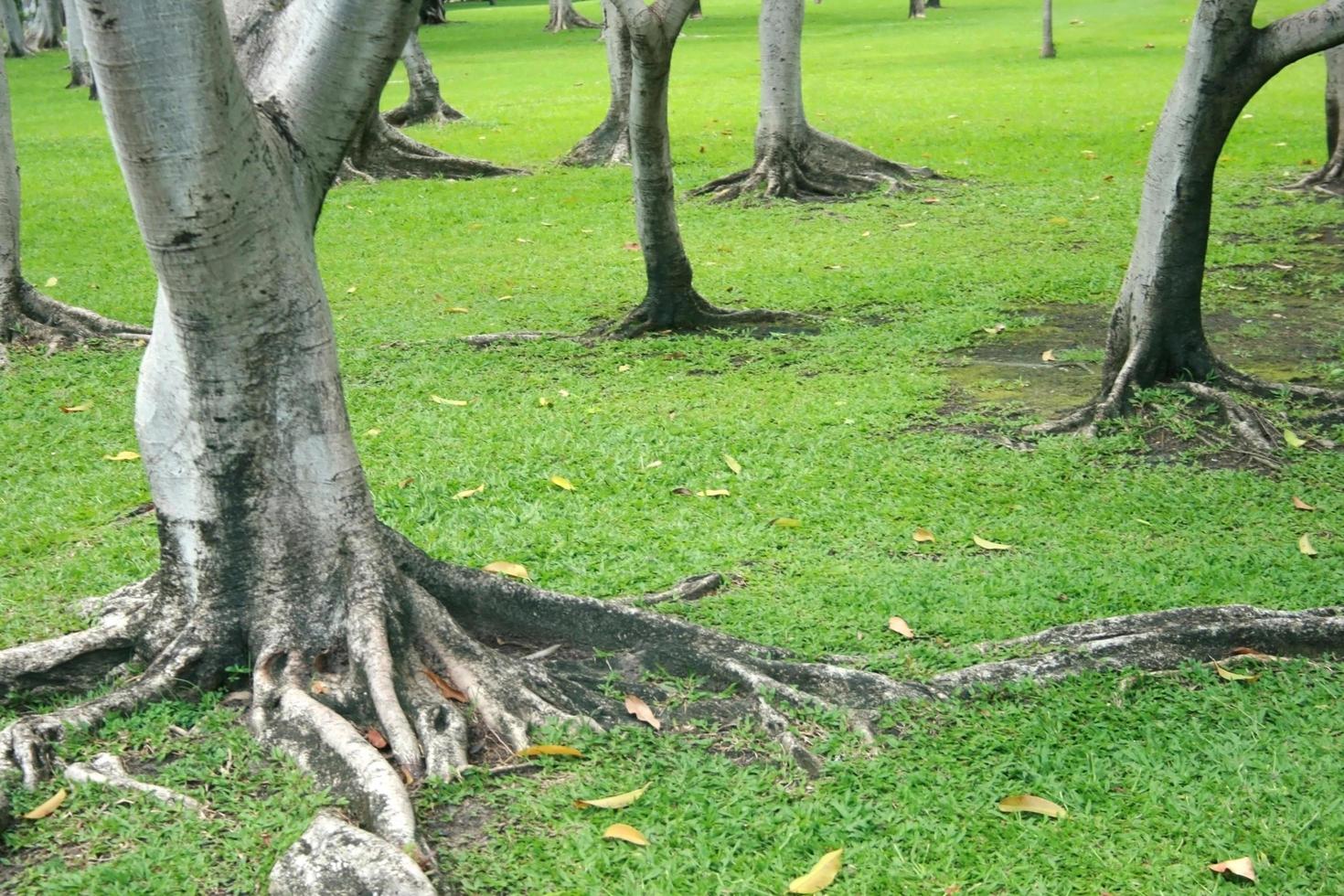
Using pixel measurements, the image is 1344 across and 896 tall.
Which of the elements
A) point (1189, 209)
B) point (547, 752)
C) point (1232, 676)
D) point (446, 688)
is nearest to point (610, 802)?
point (547, 752)

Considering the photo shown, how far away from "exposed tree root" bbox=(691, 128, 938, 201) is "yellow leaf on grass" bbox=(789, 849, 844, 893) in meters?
11.5

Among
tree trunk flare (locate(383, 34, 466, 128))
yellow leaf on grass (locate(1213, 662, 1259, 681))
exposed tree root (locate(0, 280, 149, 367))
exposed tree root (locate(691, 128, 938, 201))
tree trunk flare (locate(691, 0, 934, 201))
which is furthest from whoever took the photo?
tree trunk flare (locate(383, 34, 466, 128))

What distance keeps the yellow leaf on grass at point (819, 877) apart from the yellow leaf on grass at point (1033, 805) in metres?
0.53

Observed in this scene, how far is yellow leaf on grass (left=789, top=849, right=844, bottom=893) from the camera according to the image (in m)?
3.60

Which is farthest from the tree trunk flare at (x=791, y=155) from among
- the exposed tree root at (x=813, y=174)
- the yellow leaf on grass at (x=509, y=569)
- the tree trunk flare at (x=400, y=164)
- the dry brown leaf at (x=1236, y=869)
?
the dry brown leaf at (x=1236, y=869)

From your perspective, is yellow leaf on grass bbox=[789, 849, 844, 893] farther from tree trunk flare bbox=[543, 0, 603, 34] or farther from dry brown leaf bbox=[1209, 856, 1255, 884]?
tree trunk flare bbox=[543, 0, 603, 34]

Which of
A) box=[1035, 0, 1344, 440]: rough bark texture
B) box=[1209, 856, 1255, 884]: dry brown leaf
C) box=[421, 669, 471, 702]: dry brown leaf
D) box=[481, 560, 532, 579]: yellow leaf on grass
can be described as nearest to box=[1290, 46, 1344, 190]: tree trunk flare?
box=[1035, 0, 1344, 440]: rough bark texture

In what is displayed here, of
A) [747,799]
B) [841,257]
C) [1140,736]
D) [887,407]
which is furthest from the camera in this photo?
[841,257]

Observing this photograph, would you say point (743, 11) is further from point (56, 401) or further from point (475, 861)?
point (475, 861)

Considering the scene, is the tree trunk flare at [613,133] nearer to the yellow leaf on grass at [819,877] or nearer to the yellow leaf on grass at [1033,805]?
the yellow leaf on grass at [1033,805]

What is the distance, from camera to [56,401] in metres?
8.55

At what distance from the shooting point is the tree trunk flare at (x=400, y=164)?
1712cm

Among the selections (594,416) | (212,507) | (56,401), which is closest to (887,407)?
(594,416)

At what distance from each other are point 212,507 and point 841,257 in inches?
321
